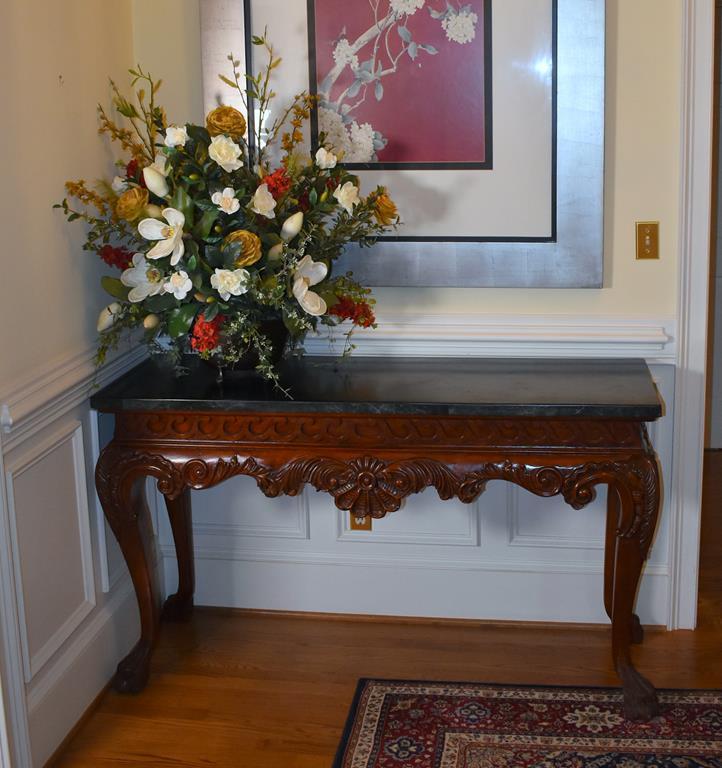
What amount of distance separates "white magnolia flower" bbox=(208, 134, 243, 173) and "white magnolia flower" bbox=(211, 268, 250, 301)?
24 centimetres

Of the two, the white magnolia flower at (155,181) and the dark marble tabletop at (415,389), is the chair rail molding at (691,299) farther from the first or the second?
the white magnolia flower at (155,181)

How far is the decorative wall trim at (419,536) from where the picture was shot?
3064mm

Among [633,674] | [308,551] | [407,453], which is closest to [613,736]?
[633,674]

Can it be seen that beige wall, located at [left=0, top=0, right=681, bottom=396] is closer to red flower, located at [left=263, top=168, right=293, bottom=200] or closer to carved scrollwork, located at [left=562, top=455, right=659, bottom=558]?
red flower, located at [left=263, top=168, right=293, bottom=200]

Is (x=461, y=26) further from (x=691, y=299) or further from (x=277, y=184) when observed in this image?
(x=691, y=299)

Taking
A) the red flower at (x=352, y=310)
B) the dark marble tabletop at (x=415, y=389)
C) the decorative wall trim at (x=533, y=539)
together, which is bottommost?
the decorative wall trim at (x=533, y=539)

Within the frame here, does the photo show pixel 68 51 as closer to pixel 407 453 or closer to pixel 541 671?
pixel 407 453

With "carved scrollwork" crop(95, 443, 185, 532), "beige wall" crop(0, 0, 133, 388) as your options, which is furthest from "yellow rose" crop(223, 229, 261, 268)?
"carved scrollwork" crop(95, 443, 185, 532)

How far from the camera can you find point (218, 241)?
2410mm

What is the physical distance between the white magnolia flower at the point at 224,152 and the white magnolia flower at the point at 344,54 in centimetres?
58

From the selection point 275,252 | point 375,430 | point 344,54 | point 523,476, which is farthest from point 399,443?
point 344,54

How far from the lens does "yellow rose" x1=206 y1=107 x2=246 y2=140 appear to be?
2455mm

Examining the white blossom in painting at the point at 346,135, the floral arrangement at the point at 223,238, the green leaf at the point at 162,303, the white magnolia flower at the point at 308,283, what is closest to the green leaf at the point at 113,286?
the floral arrangement at the point at 223,238

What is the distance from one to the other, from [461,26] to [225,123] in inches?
29.1
